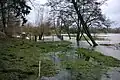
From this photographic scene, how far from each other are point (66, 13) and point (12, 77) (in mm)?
32709

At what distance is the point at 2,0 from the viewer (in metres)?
15.9

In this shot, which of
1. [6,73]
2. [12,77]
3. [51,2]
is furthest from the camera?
[51,2]

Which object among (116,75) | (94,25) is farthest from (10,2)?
(94,25)

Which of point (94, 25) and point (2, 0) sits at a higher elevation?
point (2, 0)

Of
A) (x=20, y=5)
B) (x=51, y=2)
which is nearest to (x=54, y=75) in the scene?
(x=20, y=5)

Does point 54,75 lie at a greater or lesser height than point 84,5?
lesser

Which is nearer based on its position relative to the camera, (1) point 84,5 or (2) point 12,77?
(2) point 12,77

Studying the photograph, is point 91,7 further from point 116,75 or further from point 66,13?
point 116,75

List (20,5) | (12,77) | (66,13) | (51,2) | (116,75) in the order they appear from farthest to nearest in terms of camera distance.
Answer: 1. (66,13)
2. (51,2)
3. (20,5)
4. (116,75)
5. (12,77)

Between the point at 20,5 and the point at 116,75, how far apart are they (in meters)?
7.17

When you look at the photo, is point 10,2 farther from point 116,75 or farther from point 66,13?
point 66,13

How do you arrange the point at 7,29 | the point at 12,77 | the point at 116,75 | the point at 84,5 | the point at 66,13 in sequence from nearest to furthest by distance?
the point at 12,77, the point at 116,75, the point at 84,5, the point at 66,13, the point at 7,29

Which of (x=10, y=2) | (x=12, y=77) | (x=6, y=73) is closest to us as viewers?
(x=12, y=77)

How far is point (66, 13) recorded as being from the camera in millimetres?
42750
